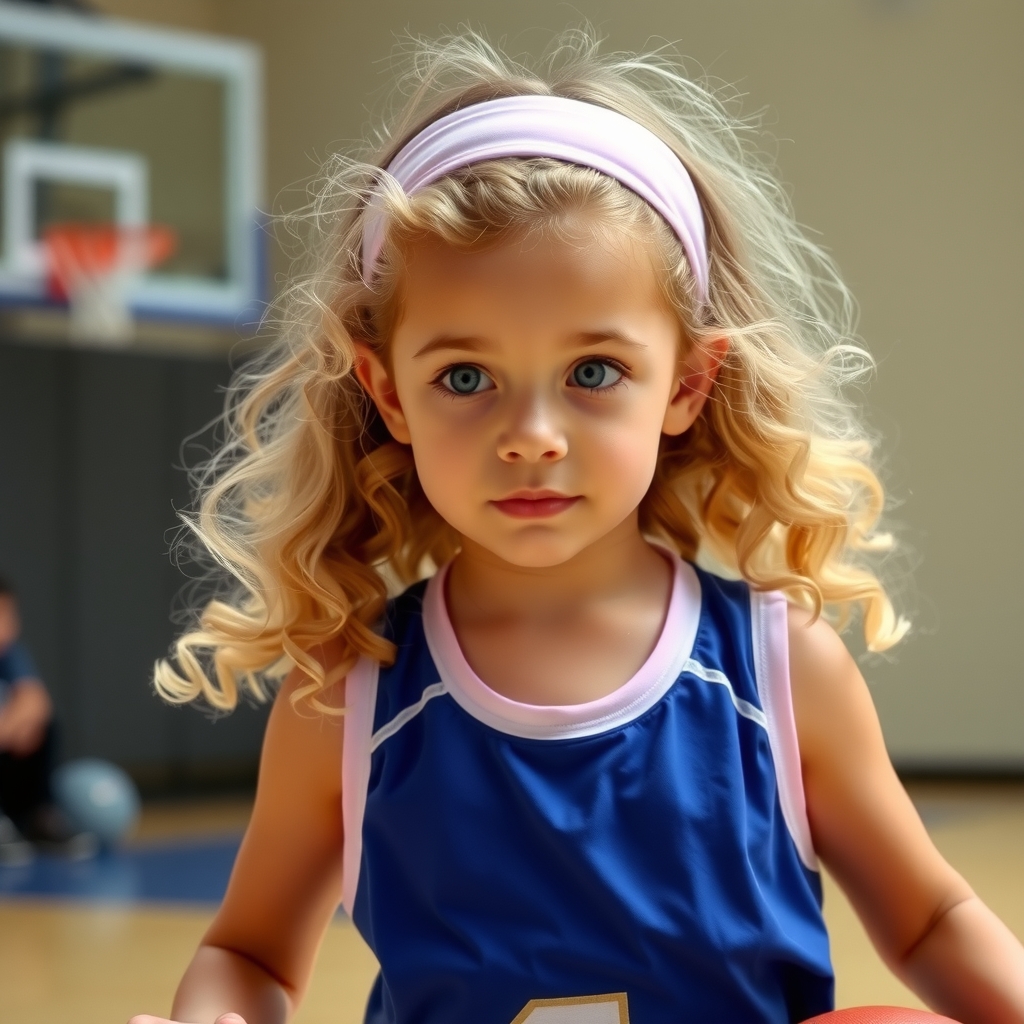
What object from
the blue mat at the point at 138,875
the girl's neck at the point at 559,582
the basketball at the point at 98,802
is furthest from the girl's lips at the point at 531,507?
the basketball at the point at 98,802

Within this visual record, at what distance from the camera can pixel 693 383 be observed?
1.15m

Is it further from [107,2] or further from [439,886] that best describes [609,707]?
[107,2]

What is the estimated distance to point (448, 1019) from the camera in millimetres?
1024

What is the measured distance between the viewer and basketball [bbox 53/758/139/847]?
371cm

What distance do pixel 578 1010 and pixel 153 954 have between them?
1608mm

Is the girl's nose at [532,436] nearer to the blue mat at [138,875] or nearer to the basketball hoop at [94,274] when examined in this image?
the blue mat at [138,875]

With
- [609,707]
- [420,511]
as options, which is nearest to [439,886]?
[609,707]

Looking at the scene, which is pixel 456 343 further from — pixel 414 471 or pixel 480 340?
pixel 414 471

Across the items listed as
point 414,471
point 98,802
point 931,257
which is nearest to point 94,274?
point 98,802

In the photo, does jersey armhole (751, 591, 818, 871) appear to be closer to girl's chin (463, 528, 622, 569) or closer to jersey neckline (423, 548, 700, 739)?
jersey neckline (423, 548, 700, 739)

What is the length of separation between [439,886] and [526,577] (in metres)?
0.24

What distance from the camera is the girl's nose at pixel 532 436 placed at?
0.99 metres

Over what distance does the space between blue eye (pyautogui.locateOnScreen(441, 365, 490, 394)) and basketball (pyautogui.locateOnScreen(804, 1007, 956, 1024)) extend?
18.8 inches

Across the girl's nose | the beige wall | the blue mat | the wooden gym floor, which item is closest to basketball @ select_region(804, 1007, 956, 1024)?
the girl's nose
